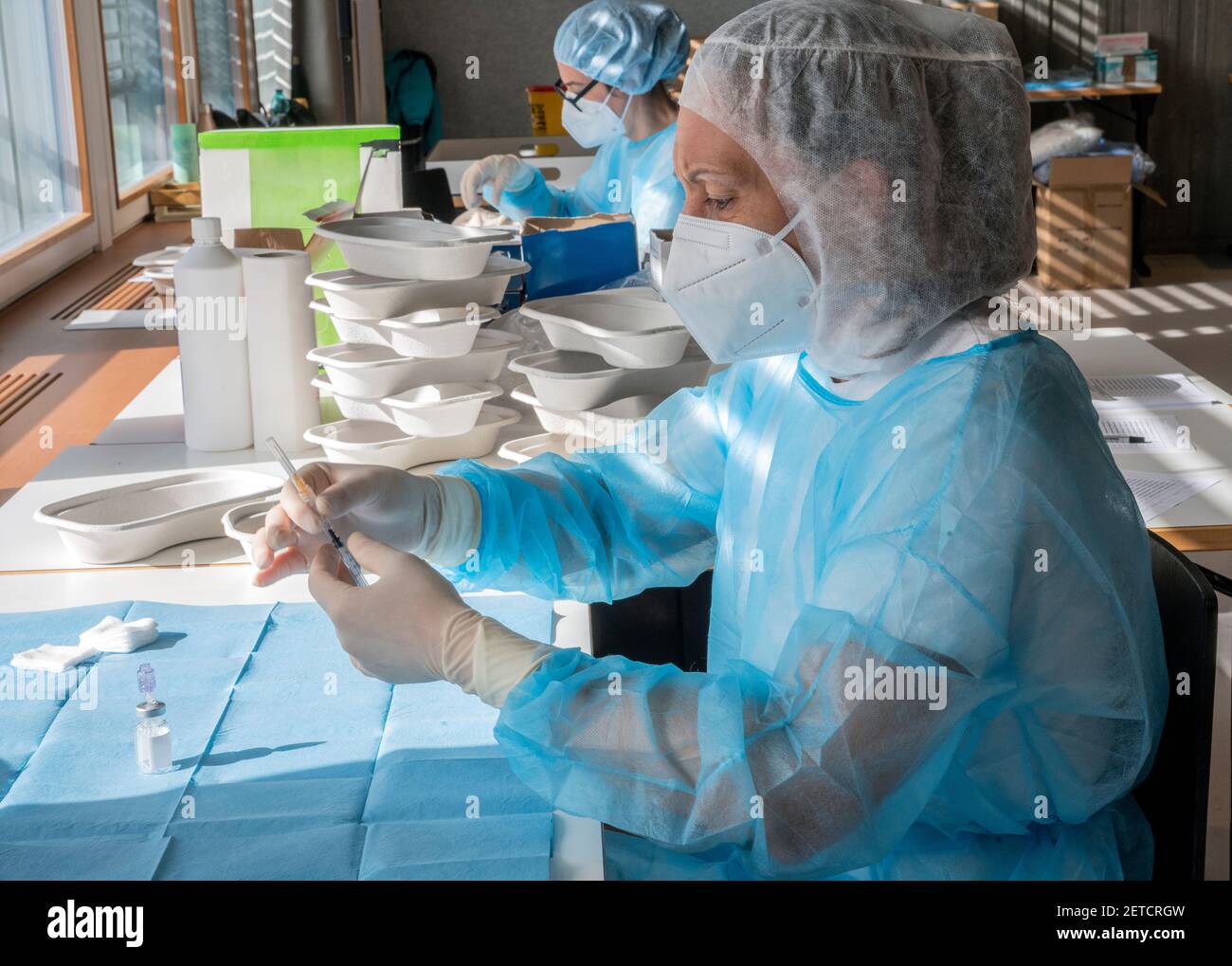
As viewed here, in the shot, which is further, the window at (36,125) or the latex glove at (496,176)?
the window at (36,125)

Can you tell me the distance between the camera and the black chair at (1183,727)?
1.11 m

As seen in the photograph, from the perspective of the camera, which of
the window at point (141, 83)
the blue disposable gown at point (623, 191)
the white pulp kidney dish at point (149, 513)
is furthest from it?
the window at point (141, 83)

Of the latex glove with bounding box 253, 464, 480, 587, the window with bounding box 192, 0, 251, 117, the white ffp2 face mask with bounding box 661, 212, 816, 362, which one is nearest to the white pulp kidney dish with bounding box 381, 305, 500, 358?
the latex glove with bounding box 253, 464, 480, 587

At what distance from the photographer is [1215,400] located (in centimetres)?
206

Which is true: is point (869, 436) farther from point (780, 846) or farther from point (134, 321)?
point (134, 321)

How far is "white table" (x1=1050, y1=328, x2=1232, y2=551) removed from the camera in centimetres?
161

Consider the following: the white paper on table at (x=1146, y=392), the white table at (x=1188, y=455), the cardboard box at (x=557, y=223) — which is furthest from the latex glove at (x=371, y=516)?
the cardboard box at (x=557, y=223)

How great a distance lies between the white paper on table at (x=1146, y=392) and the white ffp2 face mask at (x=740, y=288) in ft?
3.64

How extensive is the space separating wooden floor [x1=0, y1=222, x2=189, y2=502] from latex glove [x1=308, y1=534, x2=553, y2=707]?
44.0 inches

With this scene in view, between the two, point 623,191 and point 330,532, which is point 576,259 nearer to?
point 330,532

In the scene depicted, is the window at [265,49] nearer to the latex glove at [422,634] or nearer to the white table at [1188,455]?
the white table at [1188,455]

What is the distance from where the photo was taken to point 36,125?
4934 millimetres
